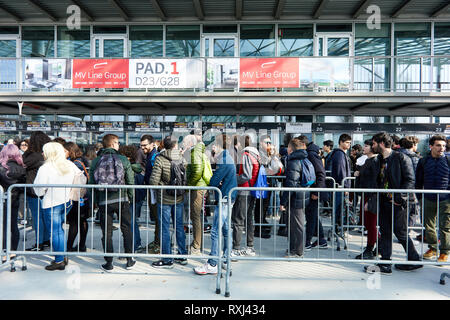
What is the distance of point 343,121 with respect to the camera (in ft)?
41.9

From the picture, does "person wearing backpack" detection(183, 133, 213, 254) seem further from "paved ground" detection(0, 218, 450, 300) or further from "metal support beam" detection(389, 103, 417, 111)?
"metal support beam" detection(389, 103, 417, 111)

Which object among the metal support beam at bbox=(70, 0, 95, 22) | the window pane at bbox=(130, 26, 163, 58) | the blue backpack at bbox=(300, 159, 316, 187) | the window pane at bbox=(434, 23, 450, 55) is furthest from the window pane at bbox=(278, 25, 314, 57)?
the blue backpack at bbox=(300, 159, 316, 187)

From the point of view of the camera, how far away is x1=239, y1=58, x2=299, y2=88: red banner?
404 inches

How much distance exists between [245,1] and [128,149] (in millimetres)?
9276

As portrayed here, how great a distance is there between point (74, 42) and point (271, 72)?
8.98 m

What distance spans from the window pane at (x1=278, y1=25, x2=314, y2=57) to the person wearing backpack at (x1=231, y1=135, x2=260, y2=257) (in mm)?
9023

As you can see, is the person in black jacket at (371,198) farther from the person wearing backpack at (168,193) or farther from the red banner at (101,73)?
the red banner at (101,73)

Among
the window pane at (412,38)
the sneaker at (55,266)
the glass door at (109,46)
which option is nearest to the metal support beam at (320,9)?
the window pane at (412,38)

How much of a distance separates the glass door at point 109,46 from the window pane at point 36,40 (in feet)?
6.39

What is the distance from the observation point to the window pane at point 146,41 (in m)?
13.0

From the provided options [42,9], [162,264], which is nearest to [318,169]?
[162,264]
